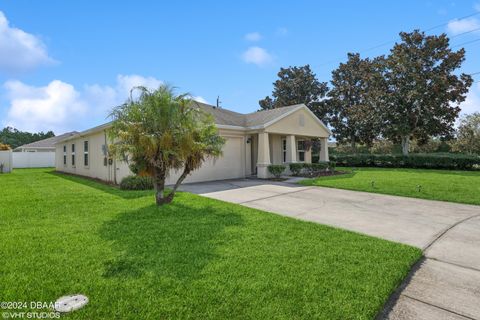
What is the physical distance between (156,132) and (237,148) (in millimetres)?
8645

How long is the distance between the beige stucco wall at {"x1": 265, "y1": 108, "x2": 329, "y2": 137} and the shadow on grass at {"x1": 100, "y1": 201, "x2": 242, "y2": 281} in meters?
9.23

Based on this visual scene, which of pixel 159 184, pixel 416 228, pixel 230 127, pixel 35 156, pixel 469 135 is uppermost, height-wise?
pixel 469 135

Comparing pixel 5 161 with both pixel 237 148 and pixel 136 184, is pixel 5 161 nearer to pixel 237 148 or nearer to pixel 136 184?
pixel 136 184

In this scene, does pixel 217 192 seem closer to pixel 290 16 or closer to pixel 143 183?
pixel 143 183

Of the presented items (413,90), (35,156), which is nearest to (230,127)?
(413,90)

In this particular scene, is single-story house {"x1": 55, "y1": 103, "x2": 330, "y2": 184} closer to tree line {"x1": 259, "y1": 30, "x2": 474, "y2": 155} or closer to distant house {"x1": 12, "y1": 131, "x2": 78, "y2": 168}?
tree line {"x1": 259, "y1": 30, "x2": 474, "y2": 155}

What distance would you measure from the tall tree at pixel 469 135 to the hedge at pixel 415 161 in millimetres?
16686

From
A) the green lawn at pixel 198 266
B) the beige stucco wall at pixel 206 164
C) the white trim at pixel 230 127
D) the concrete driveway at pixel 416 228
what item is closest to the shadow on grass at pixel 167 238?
the green lawn at pixel 198 266

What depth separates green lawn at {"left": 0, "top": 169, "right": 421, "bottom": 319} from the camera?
8.87ft

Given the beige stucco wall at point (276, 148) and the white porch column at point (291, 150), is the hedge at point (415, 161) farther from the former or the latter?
the white porch column at point (291, 150)

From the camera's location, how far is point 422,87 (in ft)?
71.6

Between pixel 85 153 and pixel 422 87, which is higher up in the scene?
pixel 422 87

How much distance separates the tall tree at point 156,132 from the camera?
653cm

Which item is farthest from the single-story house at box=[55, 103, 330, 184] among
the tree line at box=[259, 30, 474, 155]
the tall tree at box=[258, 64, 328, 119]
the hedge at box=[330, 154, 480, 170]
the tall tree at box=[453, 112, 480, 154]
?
the tall tree at box=[453, 112, 480, 154]
